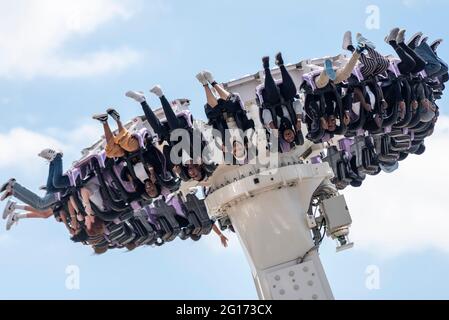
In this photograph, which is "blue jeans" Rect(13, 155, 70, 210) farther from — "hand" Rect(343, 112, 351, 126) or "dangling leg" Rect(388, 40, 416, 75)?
"dangling leg" Rect(388, 40, 416, 75)

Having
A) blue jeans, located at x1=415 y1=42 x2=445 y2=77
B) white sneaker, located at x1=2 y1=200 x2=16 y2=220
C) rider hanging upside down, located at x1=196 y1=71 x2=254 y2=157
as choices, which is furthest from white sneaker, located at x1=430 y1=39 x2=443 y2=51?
white sneaker, located at x1=2 y1=200 x2=16 y2=220

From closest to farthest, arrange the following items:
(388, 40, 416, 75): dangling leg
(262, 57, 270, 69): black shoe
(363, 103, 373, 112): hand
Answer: (262, 57, 270, 69): black shoe, (363, 103, 373, 112): hand, (388, 40, 416, 75): dangling leg

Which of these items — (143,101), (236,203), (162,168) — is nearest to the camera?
(143,101)

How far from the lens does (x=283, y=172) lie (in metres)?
16.3

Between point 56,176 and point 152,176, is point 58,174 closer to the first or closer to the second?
point 56,176

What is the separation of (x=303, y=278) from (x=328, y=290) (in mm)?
514

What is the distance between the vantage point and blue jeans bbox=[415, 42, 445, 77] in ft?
54.2

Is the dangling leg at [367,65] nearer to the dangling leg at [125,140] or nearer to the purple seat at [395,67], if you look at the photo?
the purple seat at [395,67]

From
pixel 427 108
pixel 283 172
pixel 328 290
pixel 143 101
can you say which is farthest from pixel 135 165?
pixel 427 108

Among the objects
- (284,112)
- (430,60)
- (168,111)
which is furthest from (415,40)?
(168,111)

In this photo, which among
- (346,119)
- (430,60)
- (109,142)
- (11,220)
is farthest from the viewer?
(11,220)

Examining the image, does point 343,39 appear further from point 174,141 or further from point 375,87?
point 174,141

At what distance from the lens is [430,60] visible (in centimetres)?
1656

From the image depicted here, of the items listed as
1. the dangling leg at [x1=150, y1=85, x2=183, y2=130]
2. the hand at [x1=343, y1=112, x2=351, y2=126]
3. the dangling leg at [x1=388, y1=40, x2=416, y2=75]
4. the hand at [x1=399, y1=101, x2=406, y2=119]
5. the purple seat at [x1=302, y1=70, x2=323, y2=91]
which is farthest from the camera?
the hand at [x1=399, y1=101, x2=406, y2=119]
